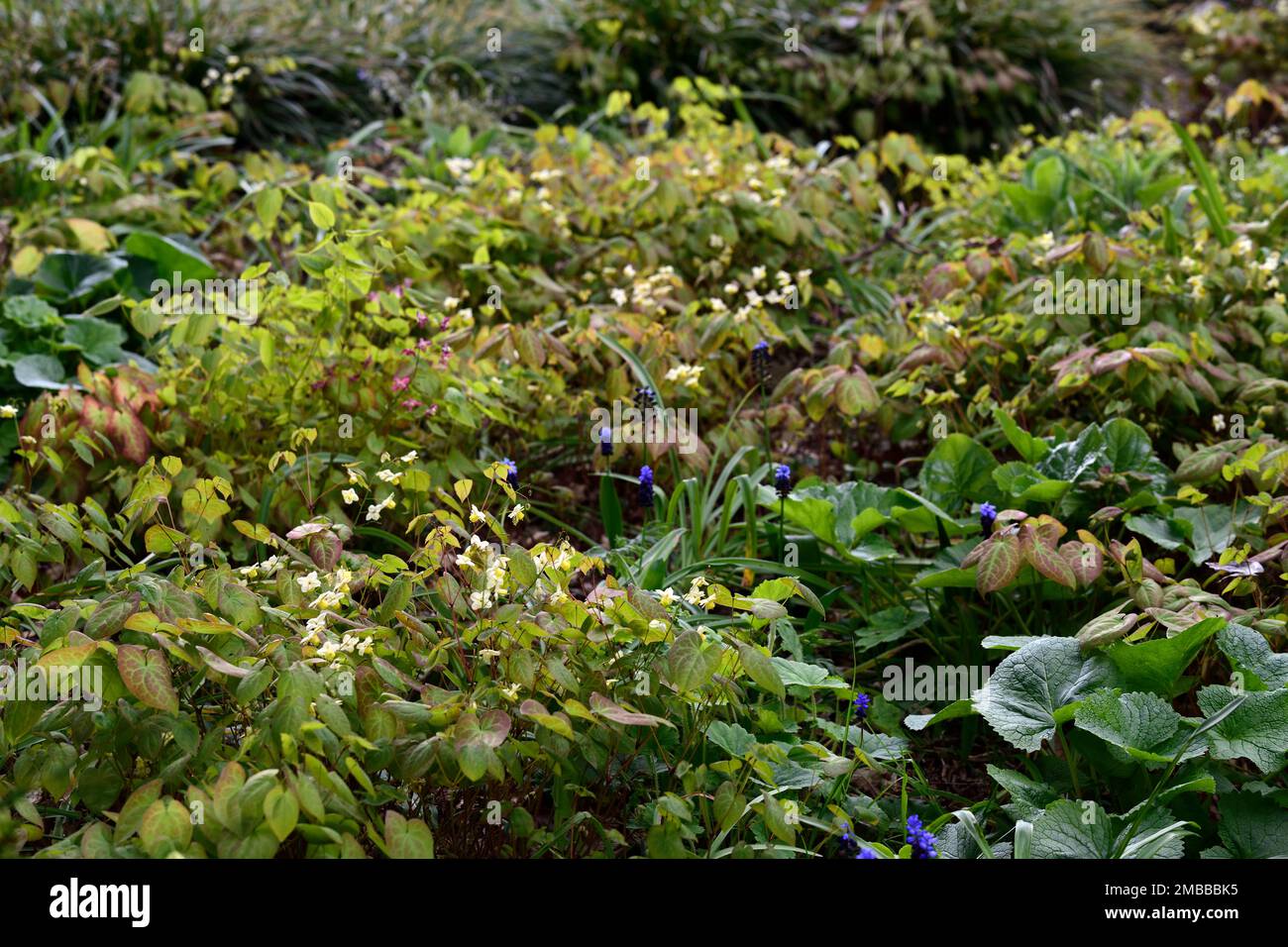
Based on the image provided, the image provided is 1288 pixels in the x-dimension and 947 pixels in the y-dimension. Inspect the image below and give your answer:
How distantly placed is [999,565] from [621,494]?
1.39 m

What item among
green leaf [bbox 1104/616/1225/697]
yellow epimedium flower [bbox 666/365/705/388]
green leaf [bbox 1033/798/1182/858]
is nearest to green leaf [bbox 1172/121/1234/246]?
yellow epimedium flower [bbox 666/365/705/388]

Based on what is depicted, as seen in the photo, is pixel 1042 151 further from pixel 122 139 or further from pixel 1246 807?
pixel 122 139

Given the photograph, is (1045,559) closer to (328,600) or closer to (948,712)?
(948,712)

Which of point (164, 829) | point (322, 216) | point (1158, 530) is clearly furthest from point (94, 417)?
point (1158, 530)

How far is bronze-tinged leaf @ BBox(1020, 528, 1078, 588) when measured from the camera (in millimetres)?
2375

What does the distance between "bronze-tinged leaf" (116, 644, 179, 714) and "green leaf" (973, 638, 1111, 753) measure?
1.31m

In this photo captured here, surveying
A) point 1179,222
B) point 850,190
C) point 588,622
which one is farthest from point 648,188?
point 588,622

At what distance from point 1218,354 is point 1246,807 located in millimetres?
1542

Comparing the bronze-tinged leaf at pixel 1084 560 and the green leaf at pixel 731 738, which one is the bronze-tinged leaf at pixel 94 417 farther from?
the bronze-tinged leaf at pixel 1084 560

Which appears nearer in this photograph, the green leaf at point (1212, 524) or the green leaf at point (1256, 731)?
the green leaf at point (1256, 731)

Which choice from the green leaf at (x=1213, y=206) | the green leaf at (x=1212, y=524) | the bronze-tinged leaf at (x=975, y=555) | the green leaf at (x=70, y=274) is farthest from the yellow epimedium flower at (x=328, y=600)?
the green leaf at (x=1213, y=206)

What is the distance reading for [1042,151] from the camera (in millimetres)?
4824

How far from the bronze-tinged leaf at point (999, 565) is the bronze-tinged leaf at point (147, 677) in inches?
57.0

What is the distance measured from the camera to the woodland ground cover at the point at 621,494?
6.31 ft
